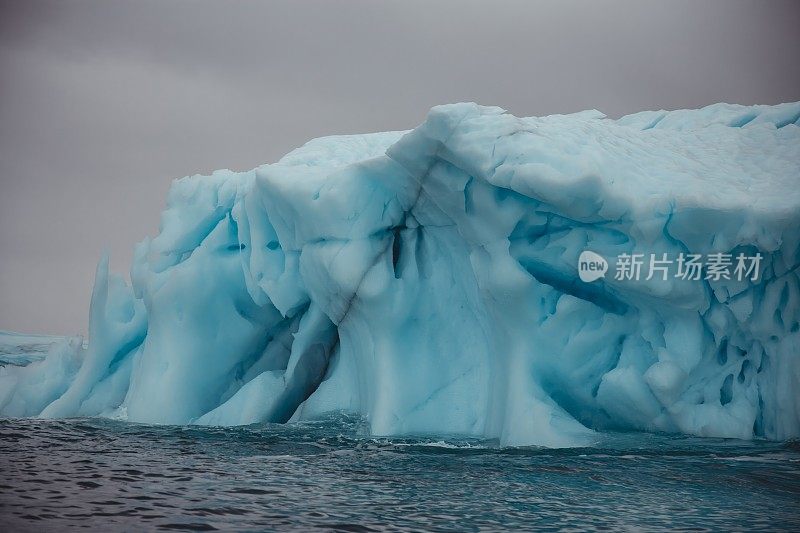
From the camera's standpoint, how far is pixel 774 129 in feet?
34.8

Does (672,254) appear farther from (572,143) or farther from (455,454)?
(455,454)

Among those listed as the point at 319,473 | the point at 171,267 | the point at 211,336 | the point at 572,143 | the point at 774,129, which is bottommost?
the point at 319,473

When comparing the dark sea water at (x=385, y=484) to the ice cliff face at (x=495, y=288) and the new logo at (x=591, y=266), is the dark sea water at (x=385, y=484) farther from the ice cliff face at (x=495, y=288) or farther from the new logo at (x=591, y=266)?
the new logo at (x=591, y=266)

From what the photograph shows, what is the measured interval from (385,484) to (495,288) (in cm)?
296

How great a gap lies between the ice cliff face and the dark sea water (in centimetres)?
58

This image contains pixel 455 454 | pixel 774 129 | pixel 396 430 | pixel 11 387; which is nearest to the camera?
pixel 455 454

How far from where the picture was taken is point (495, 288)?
905 centimetres

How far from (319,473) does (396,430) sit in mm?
2475

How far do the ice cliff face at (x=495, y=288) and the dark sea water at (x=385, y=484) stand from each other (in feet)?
1.89

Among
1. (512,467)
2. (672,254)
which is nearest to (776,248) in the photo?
(672,254)

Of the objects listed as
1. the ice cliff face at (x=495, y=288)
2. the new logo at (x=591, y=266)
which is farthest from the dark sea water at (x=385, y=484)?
the new logo at (x=591, y=266)

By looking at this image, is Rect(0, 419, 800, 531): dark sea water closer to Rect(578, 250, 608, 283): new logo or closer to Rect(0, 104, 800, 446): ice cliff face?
Rect(0, 104, 800, 446): ice cliff face

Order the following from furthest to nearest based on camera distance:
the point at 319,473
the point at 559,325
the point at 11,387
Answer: the point at 11,387 → the point at 559,325 → the point at 319,473

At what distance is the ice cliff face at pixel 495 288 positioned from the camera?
8742 mm
